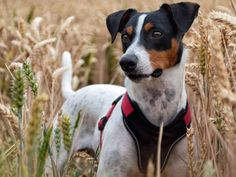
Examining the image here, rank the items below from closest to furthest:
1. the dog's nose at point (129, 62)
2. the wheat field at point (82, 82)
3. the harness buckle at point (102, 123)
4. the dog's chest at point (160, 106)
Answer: the wheat field at point (82, 82), the dog's nose at point (129, 62), the dog's chest at point (160, 106), the harness buckle at point (102, 123)

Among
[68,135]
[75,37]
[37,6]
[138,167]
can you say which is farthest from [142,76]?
[37,6]

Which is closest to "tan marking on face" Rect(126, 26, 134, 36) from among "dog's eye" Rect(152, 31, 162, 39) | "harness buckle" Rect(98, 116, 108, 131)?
"dog's eye" Rect(152, 31, 162, 39)

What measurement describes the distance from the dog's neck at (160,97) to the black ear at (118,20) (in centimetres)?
Result: 45

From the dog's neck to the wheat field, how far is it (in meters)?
0.10

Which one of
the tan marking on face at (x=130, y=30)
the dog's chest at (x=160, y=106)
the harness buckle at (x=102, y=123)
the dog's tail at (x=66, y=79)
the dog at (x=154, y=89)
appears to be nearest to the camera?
the dog at (x=154, y=89)

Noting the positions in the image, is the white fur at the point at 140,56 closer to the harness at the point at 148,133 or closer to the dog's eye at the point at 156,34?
the dog's eye at the point at 156,34

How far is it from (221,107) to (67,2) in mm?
9292

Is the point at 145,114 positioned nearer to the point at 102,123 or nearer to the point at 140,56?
the point at 102,123

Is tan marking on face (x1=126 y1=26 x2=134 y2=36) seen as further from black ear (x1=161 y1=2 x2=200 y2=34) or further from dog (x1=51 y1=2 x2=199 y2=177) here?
black ear (x1=161 y1=2 x2=200 y2=34)

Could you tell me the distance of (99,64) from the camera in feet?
32.3

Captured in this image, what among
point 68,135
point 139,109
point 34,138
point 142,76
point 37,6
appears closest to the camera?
point 34,138

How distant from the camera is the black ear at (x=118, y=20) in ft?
16.7

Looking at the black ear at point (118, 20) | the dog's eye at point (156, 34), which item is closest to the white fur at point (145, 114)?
the dog's eye at point (156, 34)

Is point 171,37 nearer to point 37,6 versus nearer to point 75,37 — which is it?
point 75,37
